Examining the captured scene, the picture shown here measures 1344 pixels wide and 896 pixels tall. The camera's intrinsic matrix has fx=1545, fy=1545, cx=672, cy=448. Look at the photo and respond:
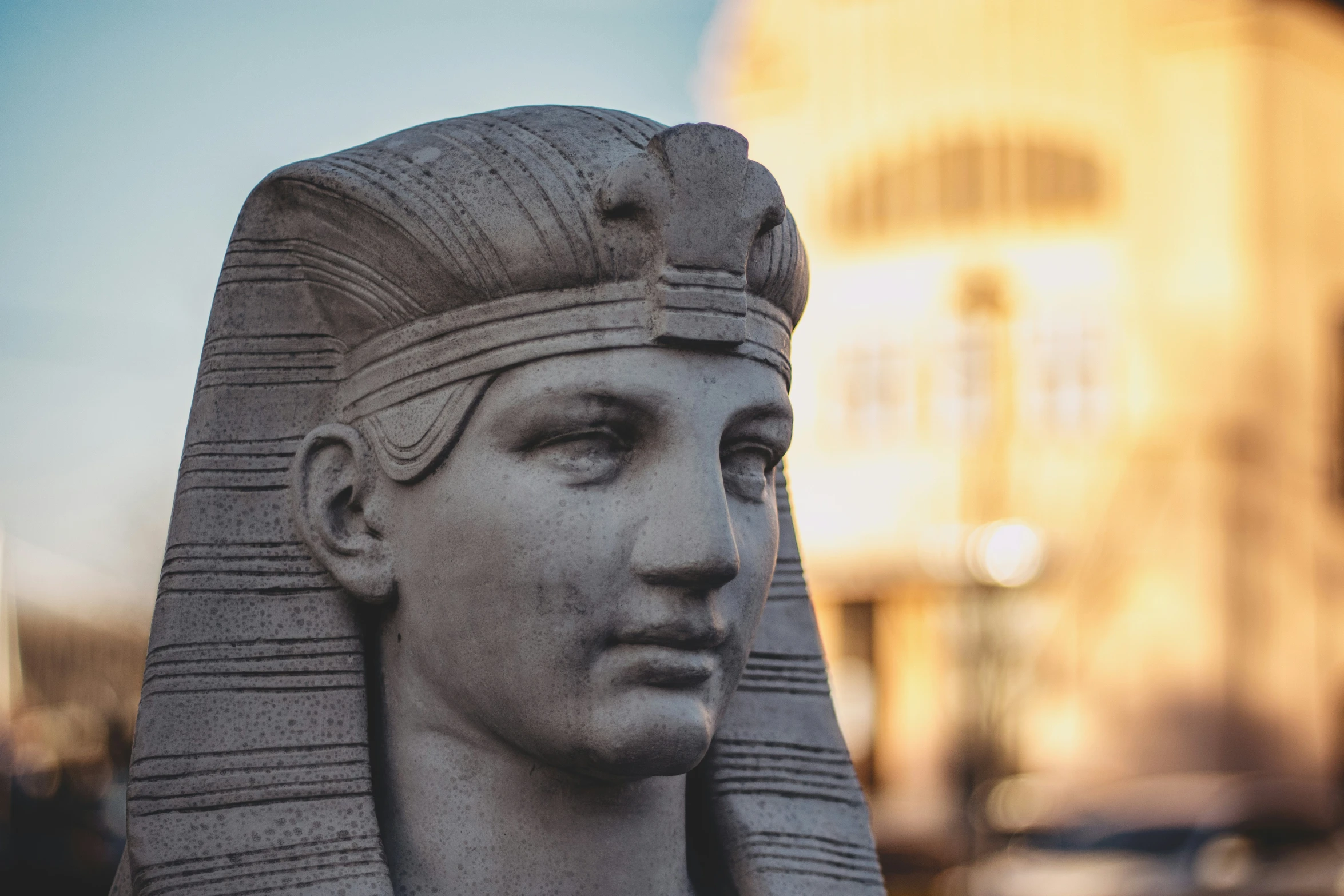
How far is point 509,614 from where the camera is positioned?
83.8 inches

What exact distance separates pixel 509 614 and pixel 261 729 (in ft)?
1.43

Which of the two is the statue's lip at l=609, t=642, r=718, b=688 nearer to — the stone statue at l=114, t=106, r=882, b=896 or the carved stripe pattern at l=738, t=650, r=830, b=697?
the stone statue at l=114, t=106, r=882, b=896

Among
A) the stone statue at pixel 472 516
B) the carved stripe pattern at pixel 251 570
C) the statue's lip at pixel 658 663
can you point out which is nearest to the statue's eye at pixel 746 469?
the stone statue at pixel 472 516

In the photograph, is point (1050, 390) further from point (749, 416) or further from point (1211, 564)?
point (749, 416)

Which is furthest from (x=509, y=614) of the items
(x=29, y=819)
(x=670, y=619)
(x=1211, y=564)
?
(x=1211, y=564)

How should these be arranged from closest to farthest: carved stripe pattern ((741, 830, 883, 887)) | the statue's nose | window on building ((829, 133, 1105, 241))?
the statue's nose < carved stripe pattern ((741, 830, 883, 887)) < window on building ((829, 133, 1105, 241))

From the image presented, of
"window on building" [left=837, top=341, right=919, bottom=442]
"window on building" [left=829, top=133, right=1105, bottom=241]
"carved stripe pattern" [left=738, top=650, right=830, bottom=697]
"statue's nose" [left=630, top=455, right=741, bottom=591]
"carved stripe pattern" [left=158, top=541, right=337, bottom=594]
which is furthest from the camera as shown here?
"window on building" [left=837, top=341, right=919, bottom=442]

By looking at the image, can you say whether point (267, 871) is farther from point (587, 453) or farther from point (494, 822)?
point (587, 453)

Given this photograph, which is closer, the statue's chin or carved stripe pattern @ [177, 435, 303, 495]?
the statue's chin

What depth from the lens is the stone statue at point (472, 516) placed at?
2.12 metres

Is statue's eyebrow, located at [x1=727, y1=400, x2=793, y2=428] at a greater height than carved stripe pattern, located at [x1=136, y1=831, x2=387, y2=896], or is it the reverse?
statue's eyebrow, located at [x1=727, y1=400, x2=793, y2=428]

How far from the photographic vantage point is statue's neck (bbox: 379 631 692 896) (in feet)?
7.43

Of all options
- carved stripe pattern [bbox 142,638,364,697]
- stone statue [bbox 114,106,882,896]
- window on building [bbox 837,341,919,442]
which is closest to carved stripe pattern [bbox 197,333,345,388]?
stone statue [bbox 114,106,882,896]

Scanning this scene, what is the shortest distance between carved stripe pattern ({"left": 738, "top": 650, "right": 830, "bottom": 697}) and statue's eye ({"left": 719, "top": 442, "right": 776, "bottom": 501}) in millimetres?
506
